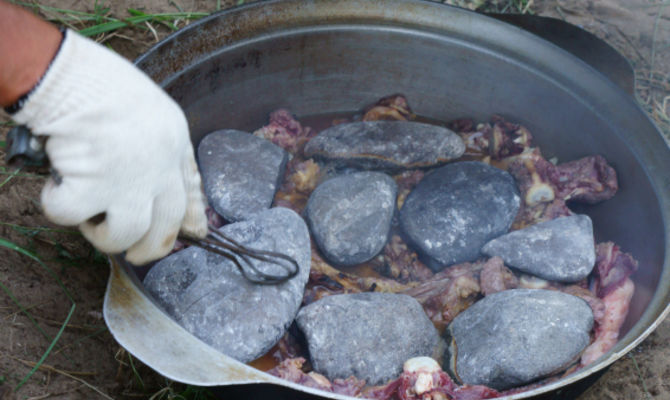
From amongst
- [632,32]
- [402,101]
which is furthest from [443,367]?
[632,32]

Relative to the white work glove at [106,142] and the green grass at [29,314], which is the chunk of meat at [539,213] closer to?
the white work glove at [106,142]

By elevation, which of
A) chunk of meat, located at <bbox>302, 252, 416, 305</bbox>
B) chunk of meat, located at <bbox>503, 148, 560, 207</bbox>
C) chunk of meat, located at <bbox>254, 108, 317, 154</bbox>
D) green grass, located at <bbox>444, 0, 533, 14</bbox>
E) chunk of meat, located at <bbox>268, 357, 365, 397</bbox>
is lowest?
chunk of meat, located at <bbox>268, 357, 365, 397</bbox>

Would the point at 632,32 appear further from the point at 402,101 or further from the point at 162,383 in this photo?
the point at 162,383

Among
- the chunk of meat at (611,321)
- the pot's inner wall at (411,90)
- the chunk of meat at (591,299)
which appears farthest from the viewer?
the pot's inner wall at (411,90)

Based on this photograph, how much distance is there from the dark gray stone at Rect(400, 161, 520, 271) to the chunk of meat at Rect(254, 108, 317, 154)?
683 millimetres

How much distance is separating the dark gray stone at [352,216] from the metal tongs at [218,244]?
0.28m

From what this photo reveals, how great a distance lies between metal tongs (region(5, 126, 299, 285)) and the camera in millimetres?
1270

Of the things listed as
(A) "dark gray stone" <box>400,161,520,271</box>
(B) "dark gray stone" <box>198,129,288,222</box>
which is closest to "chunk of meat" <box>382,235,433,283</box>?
(A) "dark gray stone" <box>400,161,520,271</box>

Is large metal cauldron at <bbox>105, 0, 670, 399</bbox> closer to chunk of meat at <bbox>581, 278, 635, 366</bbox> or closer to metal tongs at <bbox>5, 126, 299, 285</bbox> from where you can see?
chunk of meat at <bbox>581, 278, 635, 366</bbox>

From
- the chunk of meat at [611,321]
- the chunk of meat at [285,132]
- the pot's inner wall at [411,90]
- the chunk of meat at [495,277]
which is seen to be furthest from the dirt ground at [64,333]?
the chunk of meat at [285,132]

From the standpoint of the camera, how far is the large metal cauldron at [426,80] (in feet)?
7.66

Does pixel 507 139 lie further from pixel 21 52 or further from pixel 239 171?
pixel 21 52

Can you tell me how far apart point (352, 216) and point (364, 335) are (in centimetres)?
56

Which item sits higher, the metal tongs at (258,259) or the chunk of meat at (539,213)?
the chunk of meat at (539,213)
